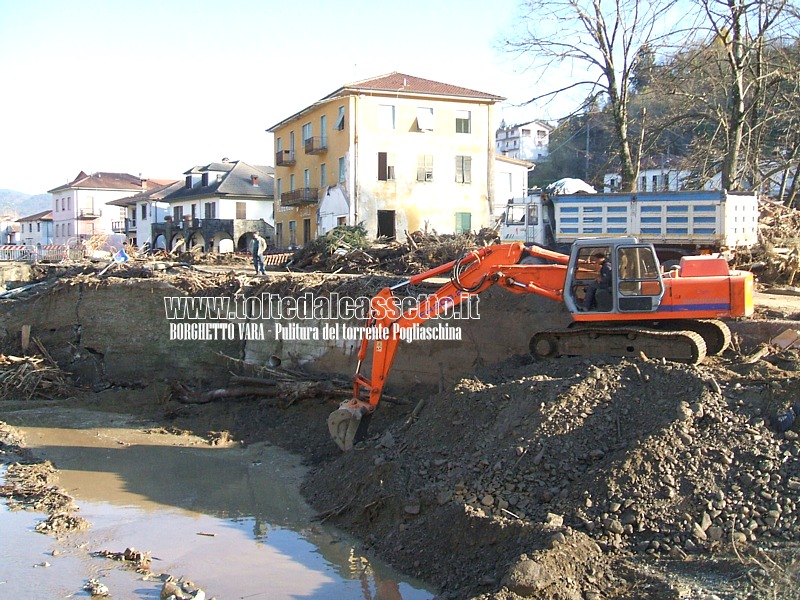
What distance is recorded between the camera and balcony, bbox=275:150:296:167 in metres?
43.5

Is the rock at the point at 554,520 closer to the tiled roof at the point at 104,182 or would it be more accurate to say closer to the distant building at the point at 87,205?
the distant building at the point at 87,205

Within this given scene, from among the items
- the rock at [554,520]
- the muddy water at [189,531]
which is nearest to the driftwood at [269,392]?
the muddy water at [189,531]

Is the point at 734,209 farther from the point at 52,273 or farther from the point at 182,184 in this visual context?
the point at 182,184

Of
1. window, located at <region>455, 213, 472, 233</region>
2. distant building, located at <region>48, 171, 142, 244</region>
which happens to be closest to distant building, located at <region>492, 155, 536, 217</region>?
window, located at <region>455, 213, 472, 233</region>

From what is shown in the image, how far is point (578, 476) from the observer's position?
25.6 ft

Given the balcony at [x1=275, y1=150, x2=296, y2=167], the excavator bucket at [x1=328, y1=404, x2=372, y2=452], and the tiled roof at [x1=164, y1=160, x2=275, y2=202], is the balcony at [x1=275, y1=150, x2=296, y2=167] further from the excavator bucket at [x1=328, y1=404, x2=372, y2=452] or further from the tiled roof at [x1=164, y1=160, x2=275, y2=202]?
the excavator bucket at [x1=328, y1=404, x2=372, y2=452]

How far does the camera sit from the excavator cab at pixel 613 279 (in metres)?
9.91

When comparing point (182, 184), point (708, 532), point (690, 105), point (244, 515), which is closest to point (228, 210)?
point (182, 184)

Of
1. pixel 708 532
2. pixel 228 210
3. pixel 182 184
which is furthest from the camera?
pixel 182 184

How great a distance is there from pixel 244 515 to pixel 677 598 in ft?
18.1

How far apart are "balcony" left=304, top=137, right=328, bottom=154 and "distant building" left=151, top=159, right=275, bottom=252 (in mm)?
9151

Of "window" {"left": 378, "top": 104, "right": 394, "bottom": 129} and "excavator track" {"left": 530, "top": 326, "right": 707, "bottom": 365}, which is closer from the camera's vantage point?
"excavator track" {"left": 530, "top": 326, "right": 707, "bottom": 365}

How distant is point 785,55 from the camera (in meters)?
20.5

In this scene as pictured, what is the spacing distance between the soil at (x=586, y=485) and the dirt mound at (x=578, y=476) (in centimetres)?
2
